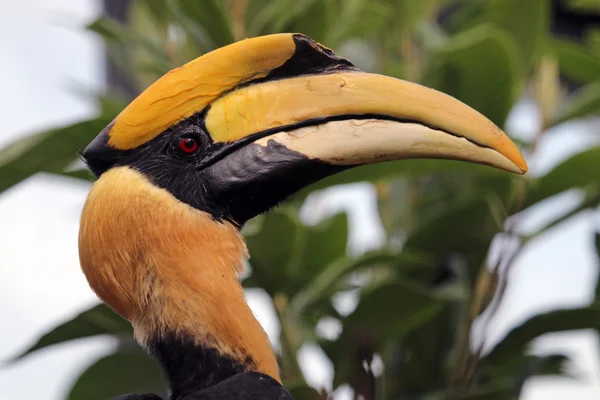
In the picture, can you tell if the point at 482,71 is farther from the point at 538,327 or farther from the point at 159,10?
the point at 159,10

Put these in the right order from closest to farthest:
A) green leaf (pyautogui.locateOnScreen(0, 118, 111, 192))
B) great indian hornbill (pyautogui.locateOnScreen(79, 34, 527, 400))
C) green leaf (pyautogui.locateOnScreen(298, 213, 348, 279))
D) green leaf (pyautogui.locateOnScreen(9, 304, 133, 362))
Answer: great indian hornbill (pyautogui.locateOnScreen(79, 34, 527, 400)), green leaf (pyautogui.locateOnScreen(0, 118, 111, 192)), green leaf (pyautogui.locateOnScreen(9, 304, 133, 362)), green leaf (pyautogui.locateOnScreen(298, 213, 348, 279))

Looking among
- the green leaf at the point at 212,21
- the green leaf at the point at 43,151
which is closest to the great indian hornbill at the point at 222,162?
the green leaf at the point at 43,151

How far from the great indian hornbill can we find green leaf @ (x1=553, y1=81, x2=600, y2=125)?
2.39ft

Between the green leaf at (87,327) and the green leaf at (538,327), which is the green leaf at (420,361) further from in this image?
the green leaf at (87,327)

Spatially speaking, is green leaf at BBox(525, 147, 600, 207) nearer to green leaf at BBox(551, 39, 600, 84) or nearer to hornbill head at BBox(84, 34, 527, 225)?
green leaf at BBox(551, 39, 600, 84)

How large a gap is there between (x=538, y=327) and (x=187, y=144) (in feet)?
2.60

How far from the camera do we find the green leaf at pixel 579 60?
159 centimetres

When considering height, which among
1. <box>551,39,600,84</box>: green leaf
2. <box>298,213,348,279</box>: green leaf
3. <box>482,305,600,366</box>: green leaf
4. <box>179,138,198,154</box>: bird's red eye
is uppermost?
<box>179,138,198,154</box>: bird's red eye

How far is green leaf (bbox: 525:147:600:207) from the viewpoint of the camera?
1.32m

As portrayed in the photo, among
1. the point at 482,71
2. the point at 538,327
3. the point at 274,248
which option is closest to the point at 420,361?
the point at 538,327

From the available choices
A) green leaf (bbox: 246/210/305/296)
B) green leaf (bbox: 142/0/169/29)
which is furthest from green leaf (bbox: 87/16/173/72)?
green leaf (bbox: 246/210/305/296)

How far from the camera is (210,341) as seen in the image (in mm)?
720

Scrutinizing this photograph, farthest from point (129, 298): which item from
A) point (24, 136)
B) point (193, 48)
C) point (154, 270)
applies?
point (193, 48)

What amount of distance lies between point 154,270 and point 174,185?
0.29 feet
